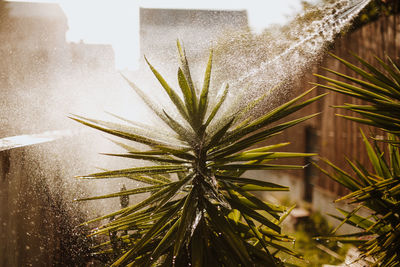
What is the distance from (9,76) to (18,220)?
2.50m

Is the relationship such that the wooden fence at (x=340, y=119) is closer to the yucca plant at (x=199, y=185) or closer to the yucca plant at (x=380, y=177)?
the yucca plant at (x=380, y=177)

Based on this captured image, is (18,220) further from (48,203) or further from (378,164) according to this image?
(378,164)

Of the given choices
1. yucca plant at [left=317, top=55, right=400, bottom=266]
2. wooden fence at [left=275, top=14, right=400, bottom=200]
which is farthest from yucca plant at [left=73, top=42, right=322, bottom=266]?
wooden fence at [left=275, top=14, right=400, bottom=200]

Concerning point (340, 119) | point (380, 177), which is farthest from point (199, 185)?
point (340, 119)

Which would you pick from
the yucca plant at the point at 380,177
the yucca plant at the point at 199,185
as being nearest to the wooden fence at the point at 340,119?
the yucca plant at the point at 380,177

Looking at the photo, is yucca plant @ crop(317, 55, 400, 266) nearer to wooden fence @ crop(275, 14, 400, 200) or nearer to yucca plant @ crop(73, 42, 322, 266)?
yucca plant @ crop(73, 42, 322, 266)

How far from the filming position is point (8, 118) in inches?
100

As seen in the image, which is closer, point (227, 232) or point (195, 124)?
point (227, 232)

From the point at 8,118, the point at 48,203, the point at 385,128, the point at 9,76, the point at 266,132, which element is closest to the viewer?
the point at 266,132

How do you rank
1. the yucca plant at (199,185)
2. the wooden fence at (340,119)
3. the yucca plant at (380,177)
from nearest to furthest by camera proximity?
the yucca plant at (199,185) < the yucca plant at (380,177) < the wooden fence at (340,119)

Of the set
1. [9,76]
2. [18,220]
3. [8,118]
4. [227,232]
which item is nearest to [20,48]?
[9,76]

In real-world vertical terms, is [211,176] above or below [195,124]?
below

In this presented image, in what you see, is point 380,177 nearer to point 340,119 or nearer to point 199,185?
point 199,185

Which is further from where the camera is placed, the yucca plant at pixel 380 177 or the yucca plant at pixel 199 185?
the yucca plant at pixel 380 177
